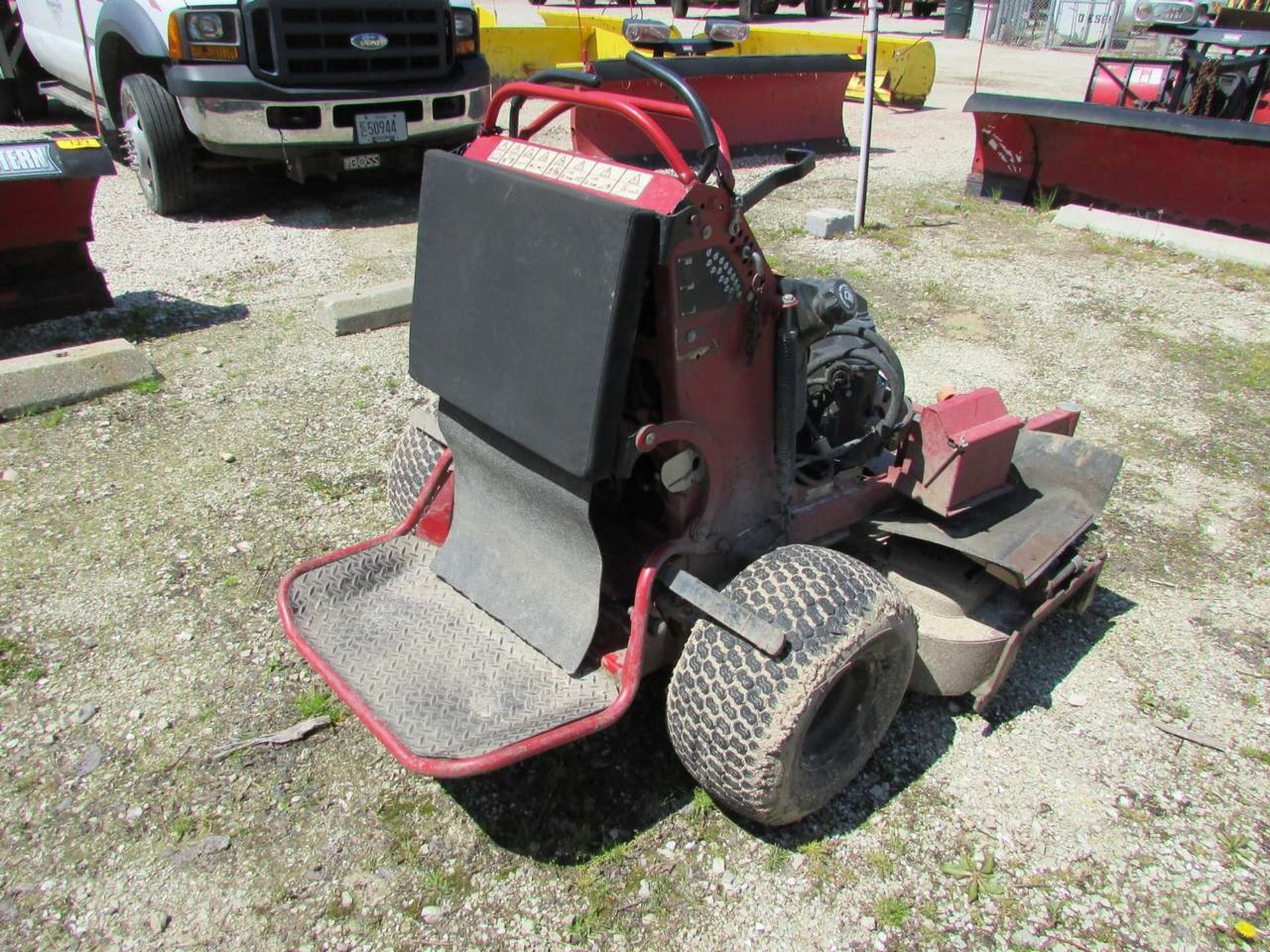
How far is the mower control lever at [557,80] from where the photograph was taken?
8.54 ft

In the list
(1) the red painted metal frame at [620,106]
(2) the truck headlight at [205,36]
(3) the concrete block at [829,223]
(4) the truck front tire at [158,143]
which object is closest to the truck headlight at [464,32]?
(2) the truck headlight at [205,36]

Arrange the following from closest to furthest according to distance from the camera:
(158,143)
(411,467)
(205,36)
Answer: (411,467) → (205,36) → (158,143)

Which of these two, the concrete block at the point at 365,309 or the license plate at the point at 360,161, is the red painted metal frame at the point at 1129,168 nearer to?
the license plate at the point at 360,161

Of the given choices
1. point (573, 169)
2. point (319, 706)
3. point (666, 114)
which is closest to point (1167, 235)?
point (666, 114)

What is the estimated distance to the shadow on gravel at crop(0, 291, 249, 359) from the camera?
5.58 metres

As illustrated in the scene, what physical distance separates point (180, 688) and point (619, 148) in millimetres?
7194

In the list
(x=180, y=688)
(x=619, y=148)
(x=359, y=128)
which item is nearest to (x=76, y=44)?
(x=359, y=128)

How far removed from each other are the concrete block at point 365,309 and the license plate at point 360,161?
6.27 feet

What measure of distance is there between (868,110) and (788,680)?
6.27 meters

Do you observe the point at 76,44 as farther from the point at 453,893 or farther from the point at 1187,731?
the point at 1187,731

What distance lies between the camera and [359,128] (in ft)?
23.5

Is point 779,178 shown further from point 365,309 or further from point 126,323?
point 126,323

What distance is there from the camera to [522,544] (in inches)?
114

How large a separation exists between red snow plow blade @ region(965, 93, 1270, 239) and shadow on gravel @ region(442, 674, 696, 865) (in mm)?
6906
